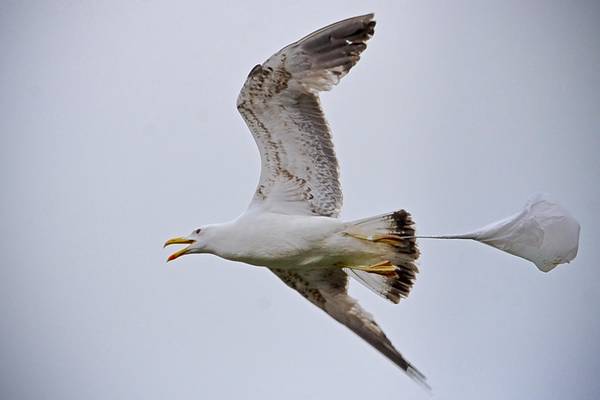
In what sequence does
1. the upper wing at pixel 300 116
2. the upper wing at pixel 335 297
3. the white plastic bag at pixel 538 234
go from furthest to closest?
the upper wing at pixel 335 297, the upper wing at pixel 300 116, the white plastic bag at pixel 538 234

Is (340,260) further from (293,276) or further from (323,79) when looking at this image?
(323,79)

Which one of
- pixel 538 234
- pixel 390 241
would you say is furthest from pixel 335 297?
pixel 538 234

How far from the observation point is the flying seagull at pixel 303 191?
8.39 metres

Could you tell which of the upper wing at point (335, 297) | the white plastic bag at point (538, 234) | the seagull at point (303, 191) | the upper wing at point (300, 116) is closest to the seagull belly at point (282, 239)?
the seagull at point (303, 191)

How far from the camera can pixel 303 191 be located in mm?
8680

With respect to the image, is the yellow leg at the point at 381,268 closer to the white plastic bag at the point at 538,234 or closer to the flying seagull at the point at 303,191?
the flying seagull at the point at 303,191

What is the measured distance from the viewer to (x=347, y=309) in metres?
9.27

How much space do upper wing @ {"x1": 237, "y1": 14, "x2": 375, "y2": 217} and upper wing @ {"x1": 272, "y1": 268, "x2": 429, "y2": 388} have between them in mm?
838

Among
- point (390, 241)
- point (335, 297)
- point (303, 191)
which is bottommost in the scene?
point (335, 297)

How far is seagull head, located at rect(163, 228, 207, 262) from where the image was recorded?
8.61 metres

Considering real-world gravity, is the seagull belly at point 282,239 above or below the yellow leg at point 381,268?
above

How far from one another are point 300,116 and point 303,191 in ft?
2.13

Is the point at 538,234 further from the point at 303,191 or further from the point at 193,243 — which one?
the point at 193,243

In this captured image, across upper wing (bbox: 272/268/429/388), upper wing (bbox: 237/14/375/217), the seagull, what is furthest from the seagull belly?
upper wing (bbox: 272/268/429/388)
